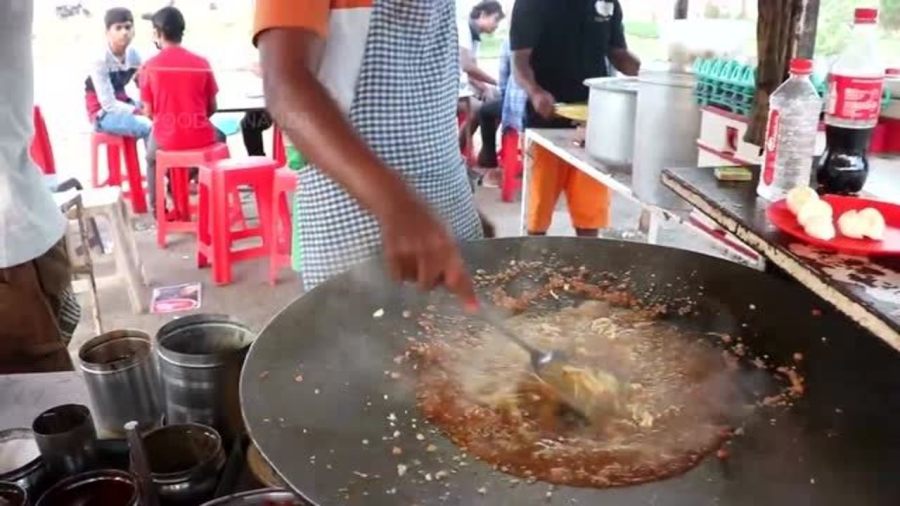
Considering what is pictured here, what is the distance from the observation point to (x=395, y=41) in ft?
5.05

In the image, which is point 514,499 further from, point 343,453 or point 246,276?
point 246,276

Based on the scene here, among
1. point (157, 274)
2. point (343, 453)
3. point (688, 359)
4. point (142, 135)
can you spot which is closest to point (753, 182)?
point (688, 359)

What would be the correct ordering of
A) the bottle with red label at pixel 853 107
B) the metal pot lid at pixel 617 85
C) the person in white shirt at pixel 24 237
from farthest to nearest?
the metal pot lid at pixel 617 85 → the person in white shirt at pixel 24 237 → the bottle with red label at pixel 853 107

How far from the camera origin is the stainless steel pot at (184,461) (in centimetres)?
115

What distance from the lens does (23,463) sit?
4.22 feet

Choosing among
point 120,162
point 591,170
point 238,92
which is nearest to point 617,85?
point 591,170

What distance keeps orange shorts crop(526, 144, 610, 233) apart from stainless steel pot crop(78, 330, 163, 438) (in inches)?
103

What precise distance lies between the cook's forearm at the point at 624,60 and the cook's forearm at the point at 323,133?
321 centimetres

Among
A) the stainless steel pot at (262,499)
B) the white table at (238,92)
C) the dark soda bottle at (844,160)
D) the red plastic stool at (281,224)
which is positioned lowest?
the red plastic stool at (281,224)

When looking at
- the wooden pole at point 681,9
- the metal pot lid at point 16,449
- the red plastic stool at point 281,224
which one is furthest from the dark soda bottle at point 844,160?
the red plastic stool at point 281,224

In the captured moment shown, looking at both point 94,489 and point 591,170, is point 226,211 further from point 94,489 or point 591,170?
point 94,489

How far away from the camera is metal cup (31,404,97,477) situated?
1201mm

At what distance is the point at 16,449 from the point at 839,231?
4.56 ft

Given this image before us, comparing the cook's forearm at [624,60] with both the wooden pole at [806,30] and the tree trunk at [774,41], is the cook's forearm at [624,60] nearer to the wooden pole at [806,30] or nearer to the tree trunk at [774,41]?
the tree trunk at [774,41]
